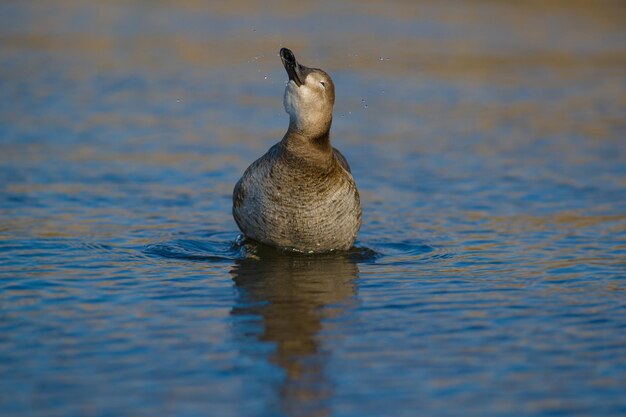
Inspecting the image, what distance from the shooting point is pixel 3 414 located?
18.6 ft

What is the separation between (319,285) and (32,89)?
11.2 m

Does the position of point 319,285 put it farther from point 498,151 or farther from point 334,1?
point 334,1

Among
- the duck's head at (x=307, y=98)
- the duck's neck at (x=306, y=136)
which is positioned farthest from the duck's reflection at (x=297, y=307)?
the duck's head at (x=307, y=98)

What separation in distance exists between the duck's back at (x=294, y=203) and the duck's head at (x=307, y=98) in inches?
11.3

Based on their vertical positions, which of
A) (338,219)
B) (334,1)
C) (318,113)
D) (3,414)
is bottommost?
(3,414)

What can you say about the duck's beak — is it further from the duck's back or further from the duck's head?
the duck's back

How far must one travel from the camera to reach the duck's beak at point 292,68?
8789mm

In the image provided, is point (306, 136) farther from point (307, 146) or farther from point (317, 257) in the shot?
point (317, 257)

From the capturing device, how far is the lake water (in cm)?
626

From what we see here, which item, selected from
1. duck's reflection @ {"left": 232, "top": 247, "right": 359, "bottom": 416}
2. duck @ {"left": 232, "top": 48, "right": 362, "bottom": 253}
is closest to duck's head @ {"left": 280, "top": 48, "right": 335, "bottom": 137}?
duck @ {"left": 232, "top": 48, "right": 362, "bottom": 253}

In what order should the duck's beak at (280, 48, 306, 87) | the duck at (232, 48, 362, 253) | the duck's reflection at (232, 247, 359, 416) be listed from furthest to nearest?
the duck at (232, 48, 362, 253), the duck's beak at (280, 48, 306, 87), the duck's reflection at (232, 247, 359, 416)

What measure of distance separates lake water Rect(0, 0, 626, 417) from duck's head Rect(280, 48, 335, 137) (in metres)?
1.20

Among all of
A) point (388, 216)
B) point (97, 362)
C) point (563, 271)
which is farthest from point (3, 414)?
point (388, 216)

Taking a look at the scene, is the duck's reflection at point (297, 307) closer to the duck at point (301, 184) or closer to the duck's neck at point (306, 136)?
the duck at point (301, 184)
